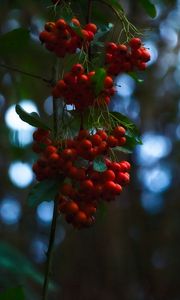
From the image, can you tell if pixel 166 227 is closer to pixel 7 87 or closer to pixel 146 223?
pixel 146 223

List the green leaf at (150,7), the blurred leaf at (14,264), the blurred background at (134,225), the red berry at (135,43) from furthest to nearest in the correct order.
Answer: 1. the blurred background at (134,225)
2. the blurred leaf at (14,264)
3. the green leaf at (150,7)
4. the red berry at (135,43)

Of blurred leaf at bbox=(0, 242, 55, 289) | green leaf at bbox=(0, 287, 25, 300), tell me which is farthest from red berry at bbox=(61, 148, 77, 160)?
blurred leaf at bbox=(0, 242, 55, 289)

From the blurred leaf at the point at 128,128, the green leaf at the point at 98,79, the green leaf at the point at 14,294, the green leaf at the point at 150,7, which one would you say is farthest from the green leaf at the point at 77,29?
the green leaf at the point at 14,294

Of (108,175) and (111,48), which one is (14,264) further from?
(111,48)

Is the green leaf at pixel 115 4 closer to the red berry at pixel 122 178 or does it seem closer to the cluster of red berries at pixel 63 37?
the cluster of red berries at pixel 63 37

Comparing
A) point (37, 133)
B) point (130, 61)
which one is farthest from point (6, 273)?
point (130, 61)

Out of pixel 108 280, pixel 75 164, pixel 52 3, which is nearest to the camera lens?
pixel 75 164

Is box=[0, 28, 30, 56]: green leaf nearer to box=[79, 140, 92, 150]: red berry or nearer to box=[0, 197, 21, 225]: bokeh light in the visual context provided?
box=[79, 140, 92, 150]: red berry
